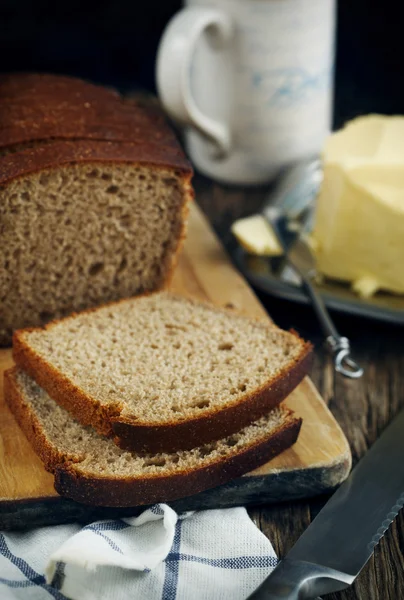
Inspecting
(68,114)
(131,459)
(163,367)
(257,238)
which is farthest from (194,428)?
(68,114)

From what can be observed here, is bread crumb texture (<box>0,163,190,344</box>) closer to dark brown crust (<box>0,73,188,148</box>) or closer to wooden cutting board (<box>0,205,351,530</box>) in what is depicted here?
dark brown crust (<box>0,73,188,148</box>)

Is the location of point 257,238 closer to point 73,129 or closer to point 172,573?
point 73,129

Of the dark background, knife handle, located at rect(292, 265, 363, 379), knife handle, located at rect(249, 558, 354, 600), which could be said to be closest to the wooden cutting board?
knife handle, located at rect(292, 265, 363, 379)

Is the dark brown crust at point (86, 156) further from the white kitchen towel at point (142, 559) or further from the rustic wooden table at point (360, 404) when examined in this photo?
the white kitchen towel at point (142, 559)

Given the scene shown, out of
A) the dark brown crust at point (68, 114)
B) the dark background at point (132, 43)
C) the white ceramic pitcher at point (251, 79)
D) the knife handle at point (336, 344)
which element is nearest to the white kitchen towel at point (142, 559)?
the knife handle at point (336, 344)

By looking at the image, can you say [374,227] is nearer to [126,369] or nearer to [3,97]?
[126,369]

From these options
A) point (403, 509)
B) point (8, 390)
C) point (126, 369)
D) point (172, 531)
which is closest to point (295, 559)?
point (172, 531)
